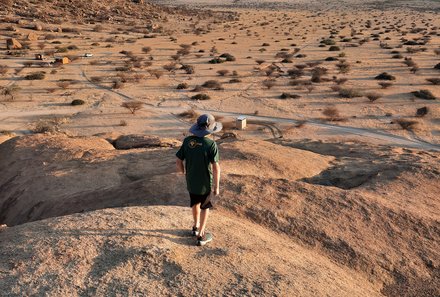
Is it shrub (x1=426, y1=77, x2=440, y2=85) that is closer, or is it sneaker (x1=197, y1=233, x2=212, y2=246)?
sneaker (x1=197, y1=233, x2=212, y2=246)

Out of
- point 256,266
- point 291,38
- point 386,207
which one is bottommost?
point 291,38

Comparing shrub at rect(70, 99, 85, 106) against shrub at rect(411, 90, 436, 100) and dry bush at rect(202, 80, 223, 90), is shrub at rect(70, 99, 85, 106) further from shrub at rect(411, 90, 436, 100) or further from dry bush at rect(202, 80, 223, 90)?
shrub at rect(411, 90, 436, 100)

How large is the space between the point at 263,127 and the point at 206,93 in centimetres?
862

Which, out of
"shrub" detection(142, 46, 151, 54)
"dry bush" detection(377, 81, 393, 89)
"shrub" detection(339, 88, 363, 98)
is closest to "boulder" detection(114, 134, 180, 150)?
"shrub" detection(339, 88, 363, 98)

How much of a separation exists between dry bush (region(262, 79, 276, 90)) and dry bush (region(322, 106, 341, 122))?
7.12 metres

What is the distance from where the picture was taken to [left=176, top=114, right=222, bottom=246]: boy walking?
684 centimetres

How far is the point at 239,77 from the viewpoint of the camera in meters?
38.2

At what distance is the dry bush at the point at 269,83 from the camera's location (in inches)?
1350

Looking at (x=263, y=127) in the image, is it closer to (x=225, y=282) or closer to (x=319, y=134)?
(x=319, y=134)

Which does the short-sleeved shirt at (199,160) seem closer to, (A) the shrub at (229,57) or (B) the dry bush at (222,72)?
(B) the dry bush at (222,72)

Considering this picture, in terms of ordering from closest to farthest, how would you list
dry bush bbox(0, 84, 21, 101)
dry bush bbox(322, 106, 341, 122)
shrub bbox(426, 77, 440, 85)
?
dry bush bbox(322, 106, 341, 122) → dry bush bbox(0, 84, 21, 101) → shrub bbox(426, 77, 440, 85)

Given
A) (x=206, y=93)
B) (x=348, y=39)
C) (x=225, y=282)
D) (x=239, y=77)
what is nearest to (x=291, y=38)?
(x=348, y=39)

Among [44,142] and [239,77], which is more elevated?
[44,142]

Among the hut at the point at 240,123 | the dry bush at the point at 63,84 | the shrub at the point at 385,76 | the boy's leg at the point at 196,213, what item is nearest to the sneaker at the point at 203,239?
the boy's leg at the point at 196,213
